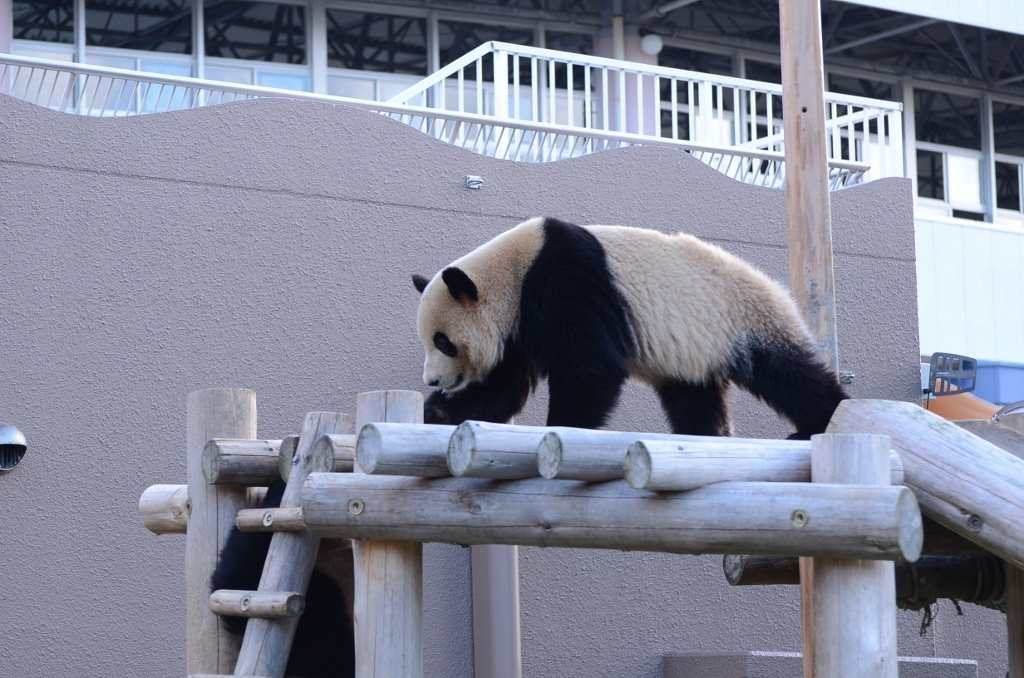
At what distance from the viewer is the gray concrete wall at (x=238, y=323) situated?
6.46 meters

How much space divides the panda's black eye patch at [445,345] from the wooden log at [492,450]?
4.68 ft

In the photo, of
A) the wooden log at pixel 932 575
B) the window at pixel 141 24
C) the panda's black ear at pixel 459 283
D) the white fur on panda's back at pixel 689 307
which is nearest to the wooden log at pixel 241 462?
the panda's black ear at pixel 459 283

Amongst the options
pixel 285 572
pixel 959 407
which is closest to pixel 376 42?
pixel 959 407

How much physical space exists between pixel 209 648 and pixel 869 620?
2.40 meters

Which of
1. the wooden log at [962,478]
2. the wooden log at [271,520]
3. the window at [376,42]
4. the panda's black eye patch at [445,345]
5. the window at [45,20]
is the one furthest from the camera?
the window at [376,42]

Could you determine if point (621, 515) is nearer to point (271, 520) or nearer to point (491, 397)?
point (271, 520)

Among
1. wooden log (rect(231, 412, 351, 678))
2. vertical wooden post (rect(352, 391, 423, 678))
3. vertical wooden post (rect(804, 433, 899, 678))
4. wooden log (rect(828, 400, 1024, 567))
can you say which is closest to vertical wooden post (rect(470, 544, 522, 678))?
wooden log (rect(231, 412, 351, 678))

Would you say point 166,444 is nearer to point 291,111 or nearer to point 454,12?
point 291,111

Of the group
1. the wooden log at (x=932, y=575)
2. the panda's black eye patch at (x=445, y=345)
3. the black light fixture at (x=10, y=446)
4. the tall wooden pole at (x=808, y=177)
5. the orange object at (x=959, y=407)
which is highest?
the tall wooden pole at (x=808, y=177)

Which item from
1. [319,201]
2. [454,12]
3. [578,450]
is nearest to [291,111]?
[319,201]

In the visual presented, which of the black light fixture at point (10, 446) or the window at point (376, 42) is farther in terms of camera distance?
the window at point (376, 42)

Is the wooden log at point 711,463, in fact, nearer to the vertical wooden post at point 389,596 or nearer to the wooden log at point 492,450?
the wooden log at point 492,450

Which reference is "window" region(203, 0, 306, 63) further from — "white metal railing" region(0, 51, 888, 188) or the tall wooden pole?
the tall wooden pole

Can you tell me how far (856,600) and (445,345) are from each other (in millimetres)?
2146
